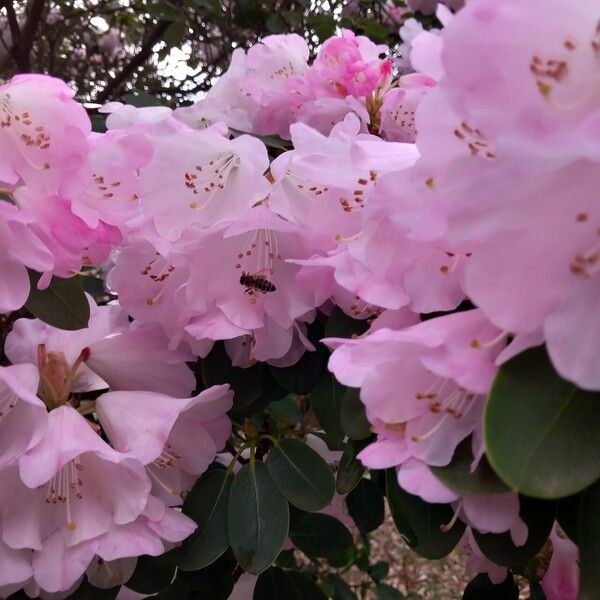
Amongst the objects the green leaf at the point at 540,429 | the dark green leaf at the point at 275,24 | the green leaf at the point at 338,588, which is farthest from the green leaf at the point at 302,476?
the dark green leaf at the point at 275,24

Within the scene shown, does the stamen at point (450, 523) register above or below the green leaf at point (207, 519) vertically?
above

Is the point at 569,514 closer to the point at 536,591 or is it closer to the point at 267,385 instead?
the point at 267,385

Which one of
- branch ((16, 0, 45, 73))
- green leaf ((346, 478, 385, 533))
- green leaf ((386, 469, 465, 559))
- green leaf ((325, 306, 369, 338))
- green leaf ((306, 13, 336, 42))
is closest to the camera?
green leaf ((386, 469, 465, 559))

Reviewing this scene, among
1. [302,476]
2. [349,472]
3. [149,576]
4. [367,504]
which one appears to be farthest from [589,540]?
[367,504]

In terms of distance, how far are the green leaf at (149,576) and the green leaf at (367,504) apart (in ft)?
1.12

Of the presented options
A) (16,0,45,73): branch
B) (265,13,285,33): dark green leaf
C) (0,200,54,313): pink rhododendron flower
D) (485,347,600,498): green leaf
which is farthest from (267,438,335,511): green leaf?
(16,0,45,73): branch

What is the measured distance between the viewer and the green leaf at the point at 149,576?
2.78ft

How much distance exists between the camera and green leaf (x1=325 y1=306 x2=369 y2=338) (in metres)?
0.71

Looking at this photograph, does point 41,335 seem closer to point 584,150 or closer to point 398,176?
point 398,176

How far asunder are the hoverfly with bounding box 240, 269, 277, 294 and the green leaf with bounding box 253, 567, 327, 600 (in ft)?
1.49

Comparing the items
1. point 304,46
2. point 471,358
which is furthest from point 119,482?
point 304,46

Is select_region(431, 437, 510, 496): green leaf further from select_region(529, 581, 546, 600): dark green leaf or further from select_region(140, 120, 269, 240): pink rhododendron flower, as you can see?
select_region(529, 581, 546, 600): dark green leaf

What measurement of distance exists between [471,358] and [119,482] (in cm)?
43

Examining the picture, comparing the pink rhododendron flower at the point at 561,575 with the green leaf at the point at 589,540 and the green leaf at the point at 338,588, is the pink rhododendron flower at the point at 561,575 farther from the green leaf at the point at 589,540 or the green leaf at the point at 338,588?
the green leaf at the point at 338,588
